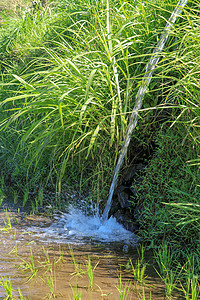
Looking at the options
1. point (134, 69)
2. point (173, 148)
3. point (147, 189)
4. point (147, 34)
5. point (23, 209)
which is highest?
point (147, 34)

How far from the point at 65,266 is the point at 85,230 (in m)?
0.83

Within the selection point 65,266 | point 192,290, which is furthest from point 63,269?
point 192,290

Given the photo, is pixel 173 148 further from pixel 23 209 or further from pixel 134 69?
pixel 23 209

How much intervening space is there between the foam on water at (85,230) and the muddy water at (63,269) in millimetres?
91

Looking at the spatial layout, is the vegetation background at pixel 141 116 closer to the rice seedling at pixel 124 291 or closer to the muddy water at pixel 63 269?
the muddy water at pixel 63 269

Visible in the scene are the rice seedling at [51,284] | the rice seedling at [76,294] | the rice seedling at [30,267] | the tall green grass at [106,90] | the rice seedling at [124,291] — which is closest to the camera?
the rice seedling at [76,294]

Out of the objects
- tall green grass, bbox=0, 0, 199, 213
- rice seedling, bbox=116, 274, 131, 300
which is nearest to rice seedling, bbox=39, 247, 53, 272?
rice seedling, bbox=116, 274, 131, 300

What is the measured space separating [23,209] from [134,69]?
2.08m

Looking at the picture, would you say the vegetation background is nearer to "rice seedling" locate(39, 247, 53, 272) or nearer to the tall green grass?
the tall green grass

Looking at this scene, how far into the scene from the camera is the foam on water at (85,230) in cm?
331

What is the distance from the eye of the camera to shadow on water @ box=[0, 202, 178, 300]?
231 centimetres

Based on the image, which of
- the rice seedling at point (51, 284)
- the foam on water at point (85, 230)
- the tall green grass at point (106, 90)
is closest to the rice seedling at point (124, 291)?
the rice seedling at point (51, 284)

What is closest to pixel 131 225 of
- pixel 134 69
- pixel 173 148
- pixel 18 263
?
pixel 173 148

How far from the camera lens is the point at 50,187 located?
15.0ft
